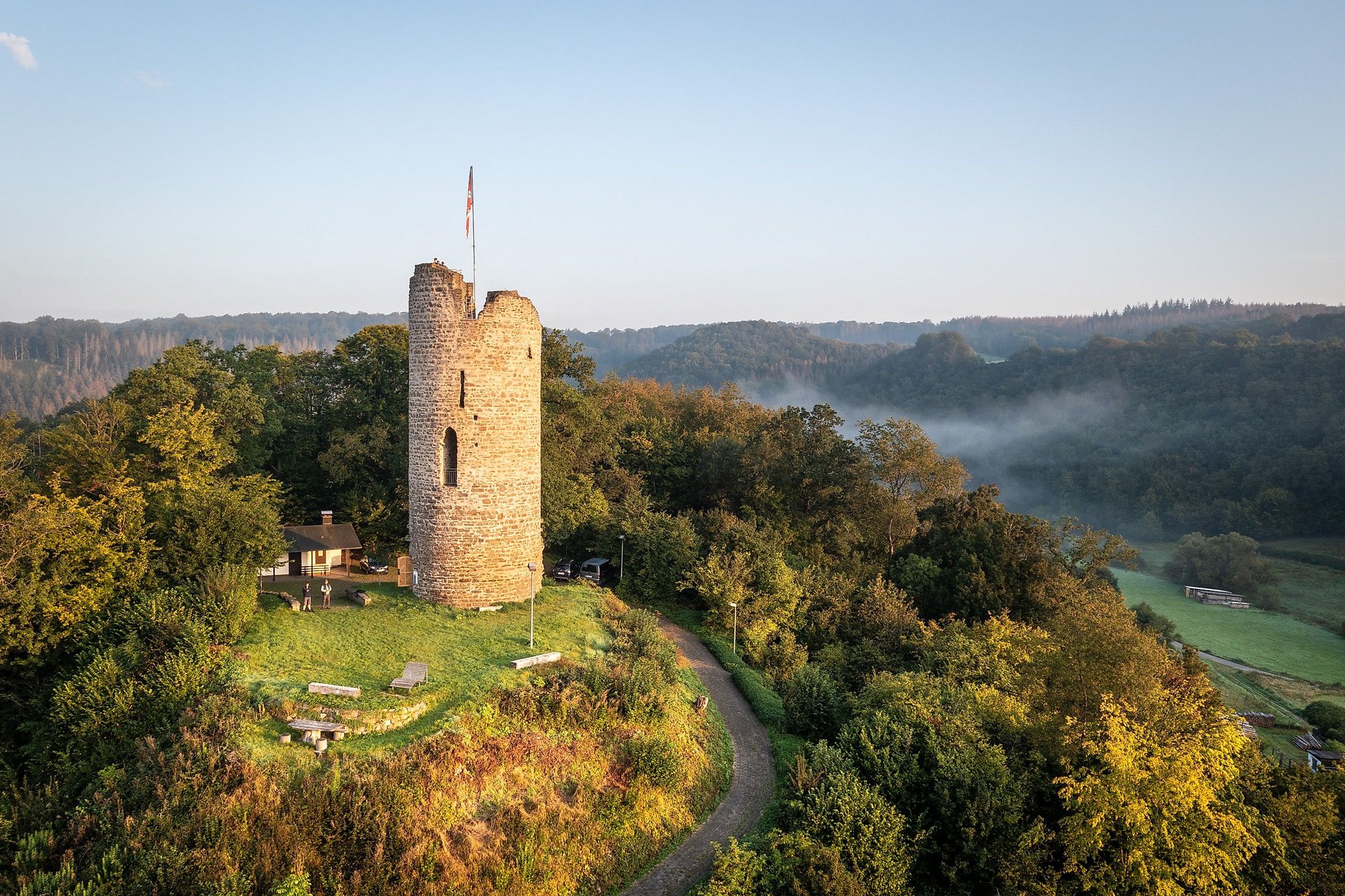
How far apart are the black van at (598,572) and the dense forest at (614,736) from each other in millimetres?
1258

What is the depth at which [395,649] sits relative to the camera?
19141 millimetres

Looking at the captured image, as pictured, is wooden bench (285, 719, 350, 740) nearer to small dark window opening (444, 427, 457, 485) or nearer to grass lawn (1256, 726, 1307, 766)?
small dark window opening (444, 427, 457, 485)

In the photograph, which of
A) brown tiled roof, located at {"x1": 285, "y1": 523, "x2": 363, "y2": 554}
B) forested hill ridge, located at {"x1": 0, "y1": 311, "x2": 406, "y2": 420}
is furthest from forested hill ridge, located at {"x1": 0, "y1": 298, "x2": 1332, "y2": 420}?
brown tiled roof, located at {"x1": 285, "y1": 523, "x2": 363, "y2": 554}

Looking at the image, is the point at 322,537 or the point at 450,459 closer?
the point at 450,459

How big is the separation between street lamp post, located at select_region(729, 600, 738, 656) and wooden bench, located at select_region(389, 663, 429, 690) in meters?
11.7

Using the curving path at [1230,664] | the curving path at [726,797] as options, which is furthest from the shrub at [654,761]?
the curving path at [1230,664]

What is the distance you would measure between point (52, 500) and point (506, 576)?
12.3 m

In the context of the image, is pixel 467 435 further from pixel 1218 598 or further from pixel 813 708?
pixel 1218 598

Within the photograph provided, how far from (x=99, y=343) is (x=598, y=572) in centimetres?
13500

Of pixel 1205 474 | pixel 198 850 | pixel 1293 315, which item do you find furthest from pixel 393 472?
pixel 1293 315

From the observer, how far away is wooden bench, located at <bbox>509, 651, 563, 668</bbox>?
18422mm

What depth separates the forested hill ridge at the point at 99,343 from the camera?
10219cm

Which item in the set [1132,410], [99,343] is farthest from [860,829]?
[99,343]

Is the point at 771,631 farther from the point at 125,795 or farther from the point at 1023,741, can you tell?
the point at 125,795
